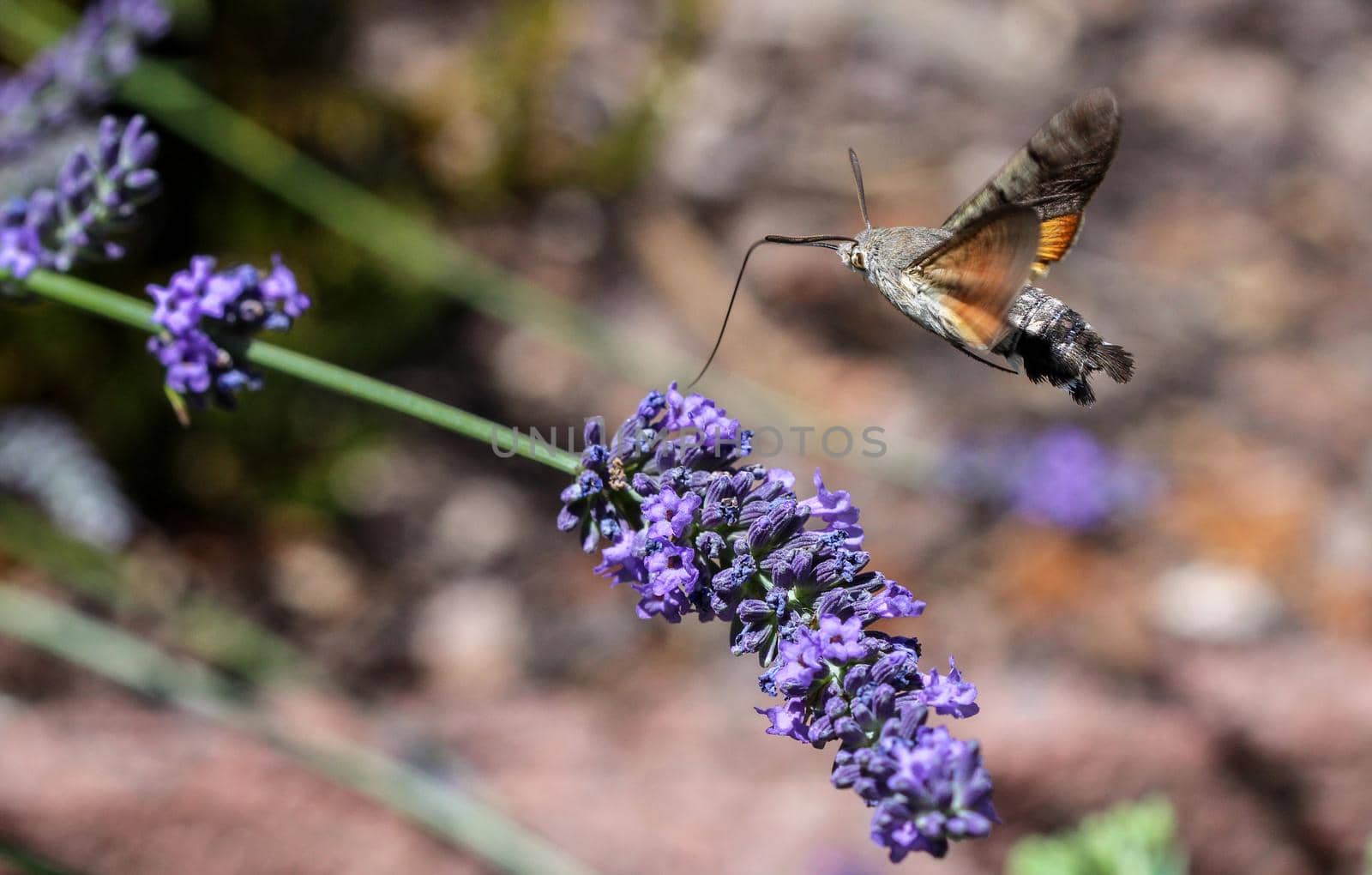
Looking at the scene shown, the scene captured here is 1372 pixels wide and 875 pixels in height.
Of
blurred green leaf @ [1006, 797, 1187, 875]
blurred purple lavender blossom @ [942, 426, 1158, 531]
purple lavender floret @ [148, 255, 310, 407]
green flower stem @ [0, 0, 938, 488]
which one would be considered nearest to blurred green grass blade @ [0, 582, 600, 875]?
blurred green leaf @ [1006, 797, 1187, 875]

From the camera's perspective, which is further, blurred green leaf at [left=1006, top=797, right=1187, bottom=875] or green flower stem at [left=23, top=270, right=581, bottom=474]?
blurred green leaf at [left=1006, top=797, right=1187, bottom=875]

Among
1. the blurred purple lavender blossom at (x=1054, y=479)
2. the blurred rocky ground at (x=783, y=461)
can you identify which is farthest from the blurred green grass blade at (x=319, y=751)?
the blurred purple lavender blossom at (x=1054, y=479)

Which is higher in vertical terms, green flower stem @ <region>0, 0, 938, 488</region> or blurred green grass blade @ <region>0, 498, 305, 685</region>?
green flower stem @ <region>0, 0, 938, 488</region>

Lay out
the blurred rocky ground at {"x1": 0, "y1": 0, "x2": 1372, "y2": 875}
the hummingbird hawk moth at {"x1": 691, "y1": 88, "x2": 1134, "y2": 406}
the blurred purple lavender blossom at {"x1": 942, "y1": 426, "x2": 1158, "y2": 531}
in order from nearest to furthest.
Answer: the hummingbird hawk moth at {"x1": 691, "y1": 88, "x2": 1134, "y2": 406}, the blurred rocky ground at {"x1": 0, "y1": 0, "x2": 1372, "y2": 875}, the blurred purple lavender blossom at {"x1": 942, "y1": 426, "x2": 1158, "y2": 531}

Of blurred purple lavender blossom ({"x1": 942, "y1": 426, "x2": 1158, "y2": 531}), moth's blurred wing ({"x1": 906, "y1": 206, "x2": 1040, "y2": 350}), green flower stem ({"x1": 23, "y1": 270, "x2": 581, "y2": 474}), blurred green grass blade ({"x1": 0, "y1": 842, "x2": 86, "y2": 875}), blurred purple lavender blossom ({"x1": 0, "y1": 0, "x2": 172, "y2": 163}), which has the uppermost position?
blurred purple lavender blossom ({"x1": 942, "y1": 426, "x2": 1158, "y2": 531})

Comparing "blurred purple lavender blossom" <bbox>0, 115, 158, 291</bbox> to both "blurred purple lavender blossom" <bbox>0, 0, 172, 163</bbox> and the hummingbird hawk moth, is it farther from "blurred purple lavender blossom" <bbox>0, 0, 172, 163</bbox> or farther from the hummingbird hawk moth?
the hummingbird hawk moth

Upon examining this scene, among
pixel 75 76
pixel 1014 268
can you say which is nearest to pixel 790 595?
pixel 1014 268
